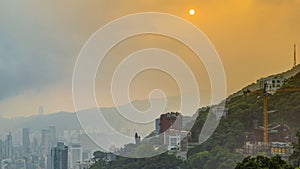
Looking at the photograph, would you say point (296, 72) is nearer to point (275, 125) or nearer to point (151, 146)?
point (275, 125)

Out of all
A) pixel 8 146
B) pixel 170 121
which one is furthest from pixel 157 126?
pixel 8 146

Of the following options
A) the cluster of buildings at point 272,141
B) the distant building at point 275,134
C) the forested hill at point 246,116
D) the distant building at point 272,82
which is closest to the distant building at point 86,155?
the forested hill at point 246,116

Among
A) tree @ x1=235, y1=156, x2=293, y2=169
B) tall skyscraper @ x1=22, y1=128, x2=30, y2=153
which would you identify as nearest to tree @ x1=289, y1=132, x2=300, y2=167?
tree @ x1=235, y1=156, x2=293, y2=169

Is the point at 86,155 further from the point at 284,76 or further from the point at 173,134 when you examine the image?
the point at 284,76

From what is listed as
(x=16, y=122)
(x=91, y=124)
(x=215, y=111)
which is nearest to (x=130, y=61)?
(x=91, y=124)

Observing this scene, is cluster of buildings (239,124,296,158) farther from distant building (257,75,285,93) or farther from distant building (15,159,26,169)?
distant building (15,159,26,169)

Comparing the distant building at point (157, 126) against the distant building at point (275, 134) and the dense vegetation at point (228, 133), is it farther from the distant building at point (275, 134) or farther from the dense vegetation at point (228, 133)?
the distant building at point (275, 134)
